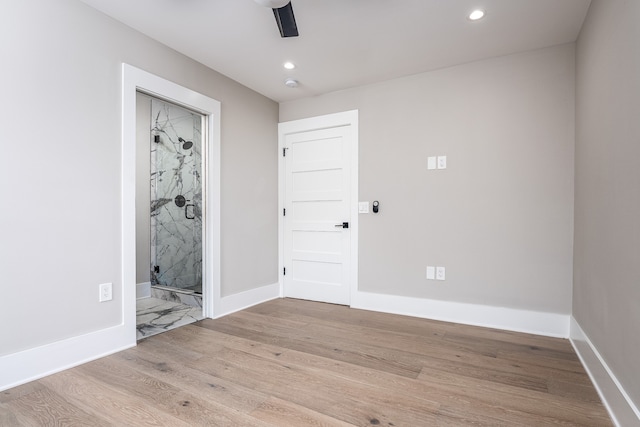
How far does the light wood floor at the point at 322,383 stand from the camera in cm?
162

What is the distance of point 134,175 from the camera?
8.32 feet

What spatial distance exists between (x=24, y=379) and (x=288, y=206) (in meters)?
2.78

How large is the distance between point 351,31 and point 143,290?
3.81 m

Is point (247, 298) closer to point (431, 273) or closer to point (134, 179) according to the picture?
point (134, 179)

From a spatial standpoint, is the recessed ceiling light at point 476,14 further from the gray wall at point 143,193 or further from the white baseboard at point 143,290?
the white baseboard at point 143,290

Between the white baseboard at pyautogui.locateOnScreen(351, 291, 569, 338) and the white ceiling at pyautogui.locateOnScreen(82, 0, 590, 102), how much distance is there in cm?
231

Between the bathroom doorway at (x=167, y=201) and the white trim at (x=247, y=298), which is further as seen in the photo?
the bathroom doorway at (x=167, y=201)

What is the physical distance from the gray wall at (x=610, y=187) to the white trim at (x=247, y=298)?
2989 millimetres

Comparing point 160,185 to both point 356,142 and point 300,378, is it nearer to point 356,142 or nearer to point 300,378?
point 356,142

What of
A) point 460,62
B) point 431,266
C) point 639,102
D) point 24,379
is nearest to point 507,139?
point 460,62

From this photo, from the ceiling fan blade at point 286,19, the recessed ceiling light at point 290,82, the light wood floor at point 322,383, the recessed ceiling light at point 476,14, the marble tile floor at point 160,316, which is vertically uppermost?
the recessed ceiling light at point 476,14

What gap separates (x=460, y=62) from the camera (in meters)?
3.04

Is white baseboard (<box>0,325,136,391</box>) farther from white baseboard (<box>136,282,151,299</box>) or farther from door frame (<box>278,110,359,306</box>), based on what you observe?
door frame (<box>278,110,359,306</box>)

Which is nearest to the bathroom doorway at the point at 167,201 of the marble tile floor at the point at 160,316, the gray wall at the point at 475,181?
the marble tile floor at the point at 160,316
